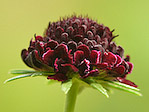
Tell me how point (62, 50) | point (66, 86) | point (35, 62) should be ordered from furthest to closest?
point (35, 62) → point (62, 50) → point (66, 86)

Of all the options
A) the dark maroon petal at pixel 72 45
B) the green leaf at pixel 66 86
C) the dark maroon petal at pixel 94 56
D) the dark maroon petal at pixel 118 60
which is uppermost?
the dark maroon petal at pixel 72 45

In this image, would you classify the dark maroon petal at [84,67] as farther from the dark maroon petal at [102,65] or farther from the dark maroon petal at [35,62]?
the dark maroon petal at [35,62]

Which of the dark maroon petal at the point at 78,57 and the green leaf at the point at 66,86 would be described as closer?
the green leaf at the point at 66,86

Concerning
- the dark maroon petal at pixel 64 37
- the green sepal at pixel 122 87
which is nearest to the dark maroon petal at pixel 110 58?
the green sepal at pixel 122 87

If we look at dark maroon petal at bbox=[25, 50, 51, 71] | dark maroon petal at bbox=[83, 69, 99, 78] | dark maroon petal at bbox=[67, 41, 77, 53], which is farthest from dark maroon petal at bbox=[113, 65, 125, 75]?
dark maroon petal at bbox=[25, 50, 51, 71]

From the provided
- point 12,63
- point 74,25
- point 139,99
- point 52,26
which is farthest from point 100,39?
point 12,63

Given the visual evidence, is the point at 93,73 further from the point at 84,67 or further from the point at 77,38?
the point at 77,38

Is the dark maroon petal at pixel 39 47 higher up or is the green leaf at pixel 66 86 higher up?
the dark maroon petal at pixel 39 47

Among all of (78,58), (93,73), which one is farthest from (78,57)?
(93,73)
